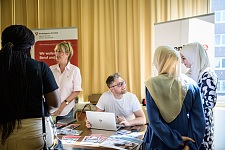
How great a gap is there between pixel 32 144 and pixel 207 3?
301cm

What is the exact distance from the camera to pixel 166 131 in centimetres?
143

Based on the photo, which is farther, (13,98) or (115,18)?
(115,18)

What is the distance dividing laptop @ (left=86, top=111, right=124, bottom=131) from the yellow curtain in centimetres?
160

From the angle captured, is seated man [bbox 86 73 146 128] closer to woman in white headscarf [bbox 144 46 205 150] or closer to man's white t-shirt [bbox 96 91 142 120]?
man's white t-shirt [bbox 96 91 142 120]

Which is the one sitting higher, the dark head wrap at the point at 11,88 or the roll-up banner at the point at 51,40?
the roll-up banner at the point at 51,40

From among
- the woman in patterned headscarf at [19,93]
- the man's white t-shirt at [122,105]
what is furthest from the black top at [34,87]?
the man's white t-shirt at [122,105]

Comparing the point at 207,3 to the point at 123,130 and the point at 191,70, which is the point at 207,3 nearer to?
the point at 191,70

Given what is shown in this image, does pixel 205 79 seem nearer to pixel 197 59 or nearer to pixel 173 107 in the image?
pixel 197 59

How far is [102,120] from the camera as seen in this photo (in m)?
2.07

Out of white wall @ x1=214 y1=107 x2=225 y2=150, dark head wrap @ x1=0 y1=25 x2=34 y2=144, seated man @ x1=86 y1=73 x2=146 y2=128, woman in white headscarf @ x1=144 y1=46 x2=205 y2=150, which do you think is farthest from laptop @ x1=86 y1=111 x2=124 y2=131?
white wall @ x1=214 y1=107 x2=225 y2=150

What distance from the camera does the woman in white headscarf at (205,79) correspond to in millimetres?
1784

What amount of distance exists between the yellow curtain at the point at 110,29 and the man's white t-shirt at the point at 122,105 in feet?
3.67

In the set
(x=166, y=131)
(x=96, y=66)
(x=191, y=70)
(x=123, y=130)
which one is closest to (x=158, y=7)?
(x=96, y=66)

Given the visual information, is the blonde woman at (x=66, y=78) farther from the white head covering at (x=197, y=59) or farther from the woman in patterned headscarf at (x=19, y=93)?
the woman in patterned headscarf at (x=19, y=93)
